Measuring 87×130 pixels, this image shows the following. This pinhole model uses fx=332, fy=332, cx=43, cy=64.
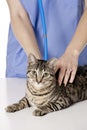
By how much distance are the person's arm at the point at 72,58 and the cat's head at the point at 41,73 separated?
6 cm

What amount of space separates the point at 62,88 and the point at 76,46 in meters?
0.17

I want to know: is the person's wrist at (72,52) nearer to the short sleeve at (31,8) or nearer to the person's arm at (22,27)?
the person's arm at (22,27)

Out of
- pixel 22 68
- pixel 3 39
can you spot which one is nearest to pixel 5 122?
pixel 22 68

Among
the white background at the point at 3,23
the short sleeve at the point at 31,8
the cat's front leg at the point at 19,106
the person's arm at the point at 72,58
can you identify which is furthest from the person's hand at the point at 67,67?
the white background at the point at 3,23

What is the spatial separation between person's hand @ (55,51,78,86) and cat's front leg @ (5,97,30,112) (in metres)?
0.13

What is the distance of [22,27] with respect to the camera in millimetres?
1330

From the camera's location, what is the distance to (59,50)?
1.36 metres

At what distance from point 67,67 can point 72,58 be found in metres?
0.04

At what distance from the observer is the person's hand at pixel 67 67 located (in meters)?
1.09

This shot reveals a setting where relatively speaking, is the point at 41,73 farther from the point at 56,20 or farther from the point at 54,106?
the point at 56,20

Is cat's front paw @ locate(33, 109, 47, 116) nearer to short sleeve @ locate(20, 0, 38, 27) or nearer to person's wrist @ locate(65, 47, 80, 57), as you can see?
person's wrist @ locate(65, 47, 80, 57)

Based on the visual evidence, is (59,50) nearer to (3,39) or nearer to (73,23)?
(73,23)

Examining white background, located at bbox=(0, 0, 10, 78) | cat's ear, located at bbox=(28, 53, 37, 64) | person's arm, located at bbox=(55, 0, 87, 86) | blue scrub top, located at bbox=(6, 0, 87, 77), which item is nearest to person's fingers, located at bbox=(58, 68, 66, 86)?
person's arm, located at bbox=(55, 0, 87, 86)

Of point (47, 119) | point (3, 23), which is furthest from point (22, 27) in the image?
point (3, 23)
